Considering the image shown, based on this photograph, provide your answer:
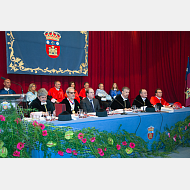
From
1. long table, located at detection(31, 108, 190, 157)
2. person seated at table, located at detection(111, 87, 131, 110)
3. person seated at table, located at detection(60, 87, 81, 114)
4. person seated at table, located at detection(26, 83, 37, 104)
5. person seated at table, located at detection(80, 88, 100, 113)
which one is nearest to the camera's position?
long table, located at detection(31, 108, 190, 157)

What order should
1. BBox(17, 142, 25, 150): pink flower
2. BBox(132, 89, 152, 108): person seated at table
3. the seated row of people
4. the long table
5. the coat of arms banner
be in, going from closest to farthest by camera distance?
BBox(17, 142, 25, 150): pink flower
the long table
the seated row of people
BBox(132, 89, 152, 108): person seated at table
the coat of arms banner

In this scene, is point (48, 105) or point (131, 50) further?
point (131, 50)

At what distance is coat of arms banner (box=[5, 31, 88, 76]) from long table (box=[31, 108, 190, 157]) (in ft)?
13.4

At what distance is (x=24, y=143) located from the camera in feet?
6.71

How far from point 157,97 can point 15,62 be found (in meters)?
4.34

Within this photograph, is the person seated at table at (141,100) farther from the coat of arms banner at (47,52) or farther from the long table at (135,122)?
the coat of arms banner at (47,52)

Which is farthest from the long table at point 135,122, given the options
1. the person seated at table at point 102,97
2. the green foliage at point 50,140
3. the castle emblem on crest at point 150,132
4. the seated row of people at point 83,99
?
the person seated at table at point 102,97

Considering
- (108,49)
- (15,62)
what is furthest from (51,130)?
(108,49)

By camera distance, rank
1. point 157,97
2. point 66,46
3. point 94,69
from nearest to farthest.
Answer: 1. point 157,97
2. point 66,46
3. point 94,69

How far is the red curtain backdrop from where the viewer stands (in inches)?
335

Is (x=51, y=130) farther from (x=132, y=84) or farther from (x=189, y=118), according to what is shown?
(x=132, y=84)

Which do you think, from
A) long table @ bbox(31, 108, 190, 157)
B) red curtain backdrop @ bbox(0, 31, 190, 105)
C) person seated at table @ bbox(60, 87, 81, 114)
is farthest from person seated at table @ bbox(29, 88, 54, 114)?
red curtain backdrop @ bbox(0, 31, 190, 105)

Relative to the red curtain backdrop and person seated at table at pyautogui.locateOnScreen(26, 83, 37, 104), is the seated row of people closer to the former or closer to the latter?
person seated at table at pyautogui.locateOnScreen(26, 83, 37, 104)

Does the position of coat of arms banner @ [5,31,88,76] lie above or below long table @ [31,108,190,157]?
above
